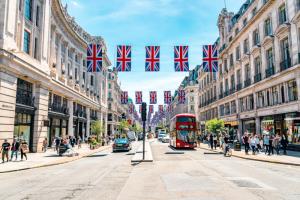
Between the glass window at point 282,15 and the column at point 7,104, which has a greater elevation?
the glass window at point 282,15

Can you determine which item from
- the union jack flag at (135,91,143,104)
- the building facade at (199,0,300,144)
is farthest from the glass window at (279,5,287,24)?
the union jack flag at (135,91,143,104)

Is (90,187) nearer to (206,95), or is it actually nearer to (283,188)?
(283,188)

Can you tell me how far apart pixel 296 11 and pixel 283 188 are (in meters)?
22.3

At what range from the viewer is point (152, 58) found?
23062 millimetres

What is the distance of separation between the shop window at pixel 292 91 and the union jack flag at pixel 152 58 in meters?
13.8

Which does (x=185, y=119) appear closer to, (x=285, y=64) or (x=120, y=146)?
(x=120, y=146)

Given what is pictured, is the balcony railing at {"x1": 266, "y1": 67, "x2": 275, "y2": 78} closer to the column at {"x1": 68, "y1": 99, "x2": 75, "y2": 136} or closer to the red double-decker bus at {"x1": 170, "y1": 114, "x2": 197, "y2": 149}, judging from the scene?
the red double-decker bus at {"x1": 170, "y1": 114, "x2": 197, "y2": 149}

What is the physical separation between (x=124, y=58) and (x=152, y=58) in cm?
248

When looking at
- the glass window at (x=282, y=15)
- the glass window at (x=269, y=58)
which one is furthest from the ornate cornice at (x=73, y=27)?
the glass window at (x=269, y=58)

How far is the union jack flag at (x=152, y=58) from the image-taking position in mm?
22953

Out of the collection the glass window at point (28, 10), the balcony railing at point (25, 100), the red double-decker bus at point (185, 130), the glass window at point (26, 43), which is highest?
the glass window at point (28, 10)

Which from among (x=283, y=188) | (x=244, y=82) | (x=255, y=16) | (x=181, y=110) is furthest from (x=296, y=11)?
(x=181, y=110)

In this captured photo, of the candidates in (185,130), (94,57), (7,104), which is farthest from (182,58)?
(7,104)

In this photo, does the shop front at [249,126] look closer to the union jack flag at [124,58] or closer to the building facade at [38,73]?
the union jack flag at [124,58]
